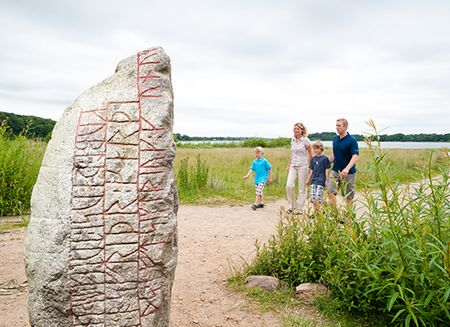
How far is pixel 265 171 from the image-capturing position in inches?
338

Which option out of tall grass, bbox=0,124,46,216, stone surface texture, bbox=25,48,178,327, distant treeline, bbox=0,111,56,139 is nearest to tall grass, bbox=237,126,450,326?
stone surface texture, bbox=25,48,178,327

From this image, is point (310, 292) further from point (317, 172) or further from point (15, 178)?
point (15, 178)

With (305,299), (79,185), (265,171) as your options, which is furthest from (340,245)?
(265,171)

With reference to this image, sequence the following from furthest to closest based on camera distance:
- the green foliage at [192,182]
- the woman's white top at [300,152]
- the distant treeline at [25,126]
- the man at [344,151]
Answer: the green foliage at [192,182] → the distant treeline at [25,126] → the woman's white top at [300,152] → the man at [344,151]

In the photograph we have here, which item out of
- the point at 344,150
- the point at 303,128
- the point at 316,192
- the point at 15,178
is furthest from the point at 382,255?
the point at 15,178

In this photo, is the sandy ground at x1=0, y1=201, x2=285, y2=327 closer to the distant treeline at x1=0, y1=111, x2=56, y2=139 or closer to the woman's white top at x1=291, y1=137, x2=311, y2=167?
the woman's white top at x1=291, y1=137, x2=311, y2=167

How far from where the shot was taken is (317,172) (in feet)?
23.2

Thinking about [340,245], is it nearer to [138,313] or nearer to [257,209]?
[138,313]

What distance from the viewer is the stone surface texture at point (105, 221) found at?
2848 millimetres

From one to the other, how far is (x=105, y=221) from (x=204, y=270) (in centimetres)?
264

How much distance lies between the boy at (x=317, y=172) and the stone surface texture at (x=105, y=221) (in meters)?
4.39

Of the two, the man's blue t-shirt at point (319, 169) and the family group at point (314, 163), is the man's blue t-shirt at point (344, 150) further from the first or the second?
the man's blue t-shirt at point (319, 169)

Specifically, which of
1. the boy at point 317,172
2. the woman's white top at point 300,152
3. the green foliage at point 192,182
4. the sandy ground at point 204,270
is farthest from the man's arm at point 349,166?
the green foliage at point 192,182

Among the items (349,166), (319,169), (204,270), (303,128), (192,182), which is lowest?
(204,270)
